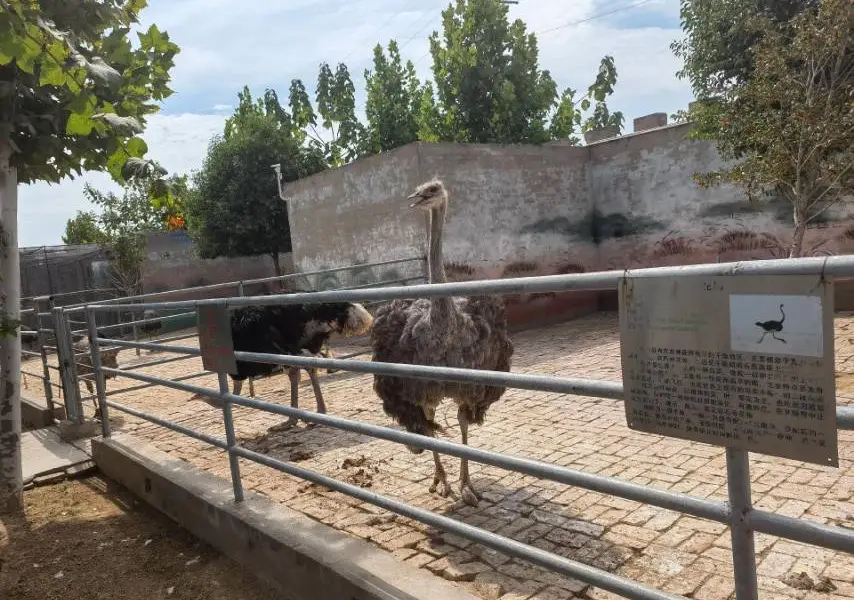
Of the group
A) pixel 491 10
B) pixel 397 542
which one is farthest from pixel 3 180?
pixel 491 10

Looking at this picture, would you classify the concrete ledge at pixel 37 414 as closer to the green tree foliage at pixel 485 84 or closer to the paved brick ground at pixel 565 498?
the paved brick ground at pixel 565 498

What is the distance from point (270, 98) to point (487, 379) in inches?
1263

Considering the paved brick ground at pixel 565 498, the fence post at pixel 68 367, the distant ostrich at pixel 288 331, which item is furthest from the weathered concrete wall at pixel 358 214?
the fence post at pixel 68 367

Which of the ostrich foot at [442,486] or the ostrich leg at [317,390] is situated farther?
the ostrich leg at [317,390]

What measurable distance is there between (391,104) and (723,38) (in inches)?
584

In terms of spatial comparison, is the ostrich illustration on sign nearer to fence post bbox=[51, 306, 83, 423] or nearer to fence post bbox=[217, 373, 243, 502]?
fence post bbox=[217, 373, 243, 502]

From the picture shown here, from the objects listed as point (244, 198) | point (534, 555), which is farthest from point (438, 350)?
Answer: point (244, 198)

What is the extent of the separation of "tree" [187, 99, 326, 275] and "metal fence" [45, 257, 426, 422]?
181 cm

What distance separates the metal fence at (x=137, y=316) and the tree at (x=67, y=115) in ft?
2.66

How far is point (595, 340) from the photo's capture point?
960 centimetres

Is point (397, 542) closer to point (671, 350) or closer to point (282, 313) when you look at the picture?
point (671, 350)

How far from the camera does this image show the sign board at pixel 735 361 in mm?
1350

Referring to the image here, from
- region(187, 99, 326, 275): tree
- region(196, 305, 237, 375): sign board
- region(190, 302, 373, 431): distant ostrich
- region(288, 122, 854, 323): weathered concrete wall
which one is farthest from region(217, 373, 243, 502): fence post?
region(187, 99, 326, 275): tree

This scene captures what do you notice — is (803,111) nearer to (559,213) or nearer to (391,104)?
(559,213)
